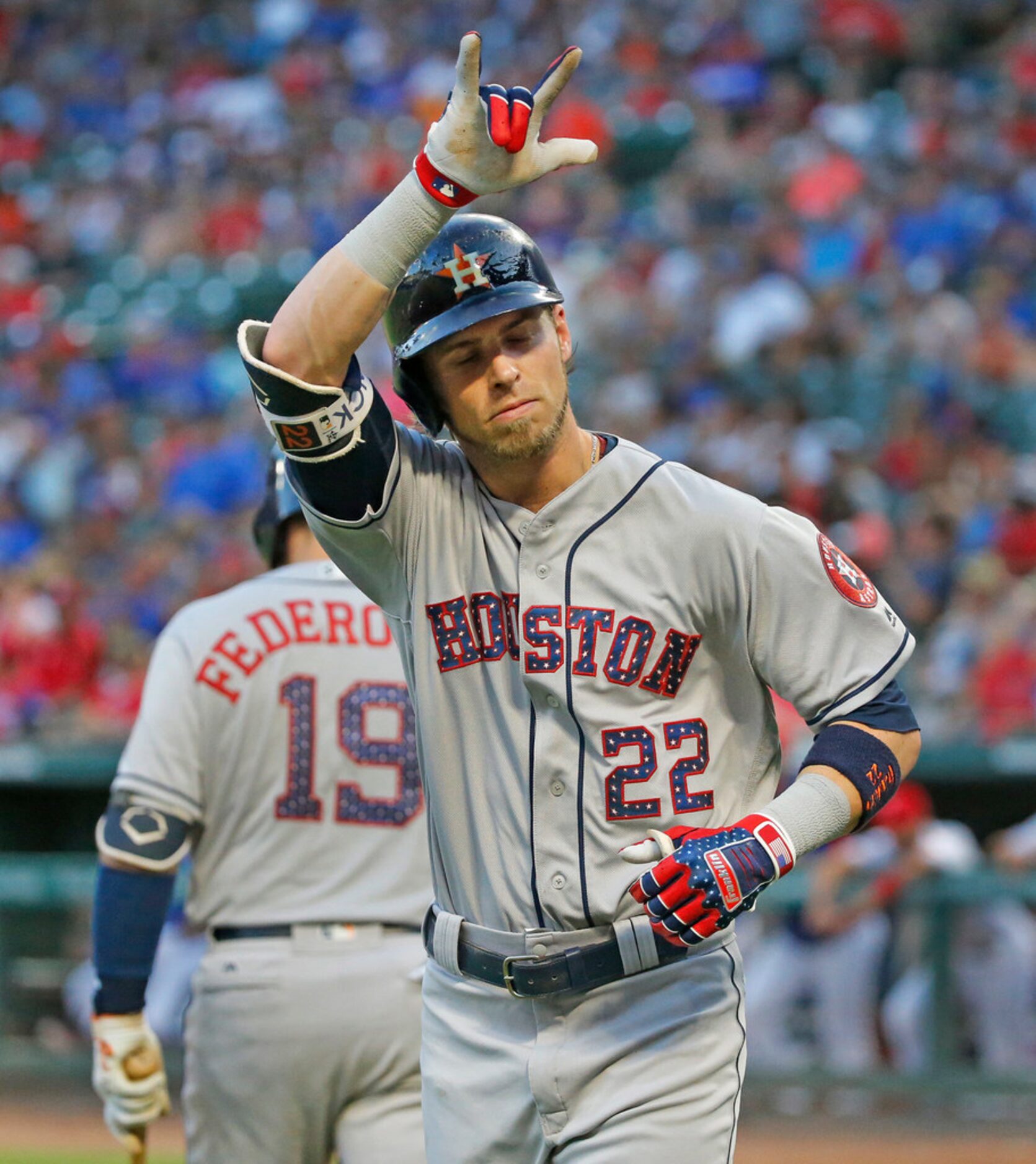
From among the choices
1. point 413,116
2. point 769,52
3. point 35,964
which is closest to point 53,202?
point 413,116

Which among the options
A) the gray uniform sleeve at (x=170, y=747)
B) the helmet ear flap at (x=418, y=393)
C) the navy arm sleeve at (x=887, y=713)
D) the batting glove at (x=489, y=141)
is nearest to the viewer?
the batting glove at (x=489, y=141)

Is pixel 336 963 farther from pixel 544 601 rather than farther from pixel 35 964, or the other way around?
pixel 35 964

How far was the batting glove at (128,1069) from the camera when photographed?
339 centimetres

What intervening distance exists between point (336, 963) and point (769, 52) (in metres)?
9.51

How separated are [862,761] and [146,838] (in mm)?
1507

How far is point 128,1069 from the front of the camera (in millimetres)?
3393

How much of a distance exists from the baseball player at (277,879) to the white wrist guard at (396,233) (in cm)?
107

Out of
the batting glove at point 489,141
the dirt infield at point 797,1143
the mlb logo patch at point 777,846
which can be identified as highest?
the batting glove at point 489,141

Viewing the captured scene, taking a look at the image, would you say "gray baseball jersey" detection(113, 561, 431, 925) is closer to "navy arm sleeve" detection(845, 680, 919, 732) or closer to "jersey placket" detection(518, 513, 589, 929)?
"jersey placket" detection(518, 513, 589, 929)

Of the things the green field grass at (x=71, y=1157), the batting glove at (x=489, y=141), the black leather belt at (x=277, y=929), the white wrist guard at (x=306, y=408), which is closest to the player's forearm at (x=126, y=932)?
the black leather belt at (x=277, y=929)

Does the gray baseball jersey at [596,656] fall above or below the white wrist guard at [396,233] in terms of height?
below

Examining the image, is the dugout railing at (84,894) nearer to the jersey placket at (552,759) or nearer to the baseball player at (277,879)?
the baseball player at (277,879)

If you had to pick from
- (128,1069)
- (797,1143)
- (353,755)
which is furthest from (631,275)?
(128,1069)

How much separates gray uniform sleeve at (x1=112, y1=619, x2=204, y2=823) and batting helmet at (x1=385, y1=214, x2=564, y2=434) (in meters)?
0.92
